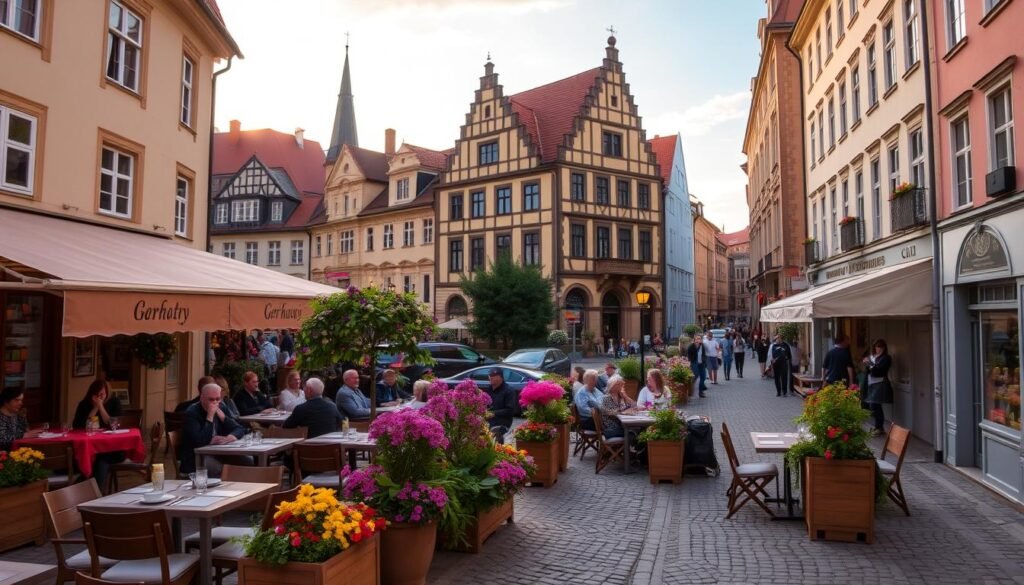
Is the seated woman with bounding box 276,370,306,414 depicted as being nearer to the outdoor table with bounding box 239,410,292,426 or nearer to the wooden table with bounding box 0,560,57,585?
the outdoor table with bounding box 239,410,292,426

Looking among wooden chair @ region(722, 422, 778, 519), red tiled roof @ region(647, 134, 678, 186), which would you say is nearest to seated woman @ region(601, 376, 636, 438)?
wooden chair @ region(722, 422, 778, 519)

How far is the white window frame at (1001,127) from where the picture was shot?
30.5 ft

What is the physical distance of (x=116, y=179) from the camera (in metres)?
13.8

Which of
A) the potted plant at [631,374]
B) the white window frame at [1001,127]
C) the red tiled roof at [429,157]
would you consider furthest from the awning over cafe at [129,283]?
the red tiled roof at [429,157]

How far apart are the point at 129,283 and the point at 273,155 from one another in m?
56.1

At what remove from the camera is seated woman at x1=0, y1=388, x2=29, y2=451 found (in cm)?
819

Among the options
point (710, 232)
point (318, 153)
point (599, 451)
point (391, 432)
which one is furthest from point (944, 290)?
point (710, 232)

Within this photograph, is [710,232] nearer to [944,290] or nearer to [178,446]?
[944,290]

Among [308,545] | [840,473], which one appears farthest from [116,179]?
[840,473]

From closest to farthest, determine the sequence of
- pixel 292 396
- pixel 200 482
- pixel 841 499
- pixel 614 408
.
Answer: pixel 200 482 → pixel 841 499 → pixel 614 408 → pixel 292 396

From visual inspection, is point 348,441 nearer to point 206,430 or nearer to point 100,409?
point 206,430

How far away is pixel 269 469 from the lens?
21.3 ft

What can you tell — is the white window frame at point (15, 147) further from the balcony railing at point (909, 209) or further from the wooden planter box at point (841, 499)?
the balcony railing at point (909, 209)

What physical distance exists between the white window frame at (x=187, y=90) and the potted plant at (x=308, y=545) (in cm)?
1412
